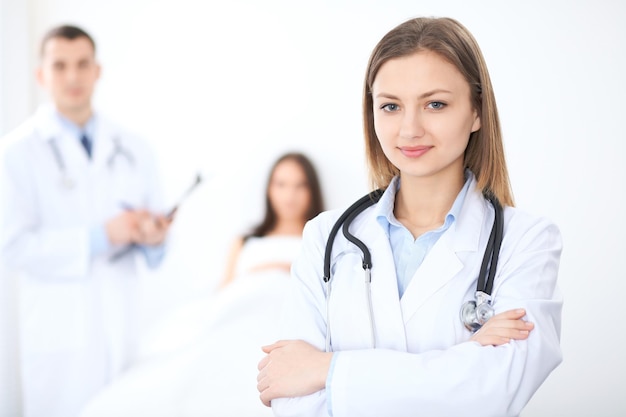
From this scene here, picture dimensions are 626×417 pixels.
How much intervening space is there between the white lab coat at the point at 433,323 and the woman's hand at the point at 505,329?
0.01 meters

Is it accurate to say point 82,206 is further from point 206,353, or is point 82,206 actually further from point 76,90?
point 206,353

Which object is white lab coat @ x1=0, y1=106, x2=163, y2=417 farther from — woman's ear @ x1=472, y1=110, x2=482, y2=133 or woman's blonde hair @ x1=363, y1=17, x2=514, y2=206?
woman's ear @ x1=472, y1=110, x2=482, y2=133

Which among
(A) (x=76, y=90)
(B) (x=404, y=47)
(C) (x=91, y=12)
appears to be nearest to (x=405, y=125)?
(B) (x=404, y=47)

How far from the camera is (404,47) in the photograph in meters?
1.19

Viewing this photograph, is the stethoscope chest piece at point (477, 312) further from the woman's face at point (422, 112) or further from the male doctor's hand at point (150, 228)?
the male doctor's hand at point (150, 228)

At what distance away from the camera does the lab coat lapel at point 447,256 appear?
3.83ft

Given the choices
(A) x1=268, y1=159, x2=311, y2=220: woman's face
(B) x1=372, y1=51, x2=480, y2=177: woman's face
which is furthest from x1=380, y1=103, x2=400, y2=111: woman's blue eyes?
(A) x1=268, y1=159, x2=311, y2=220: woman's face

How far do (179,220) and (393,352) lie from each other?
6.93 ft

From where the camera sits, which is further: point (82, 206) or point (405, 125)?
point (82, 206)

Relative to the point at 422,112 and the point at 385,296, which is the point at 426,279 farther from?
the point at 422,112

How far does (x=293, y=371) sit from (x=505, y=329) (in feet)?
1.11

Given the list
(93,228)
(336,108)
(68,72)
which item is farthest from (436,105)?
(68,72)

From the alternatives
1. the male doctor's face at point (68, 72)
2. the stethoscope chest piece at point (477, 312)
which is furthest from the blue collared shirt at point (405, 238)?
the male doctor's face at point (68, 72)

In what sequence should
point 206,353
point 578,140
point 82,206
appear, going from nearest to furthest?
point 206,353 → point 578,140 → point 82,206
